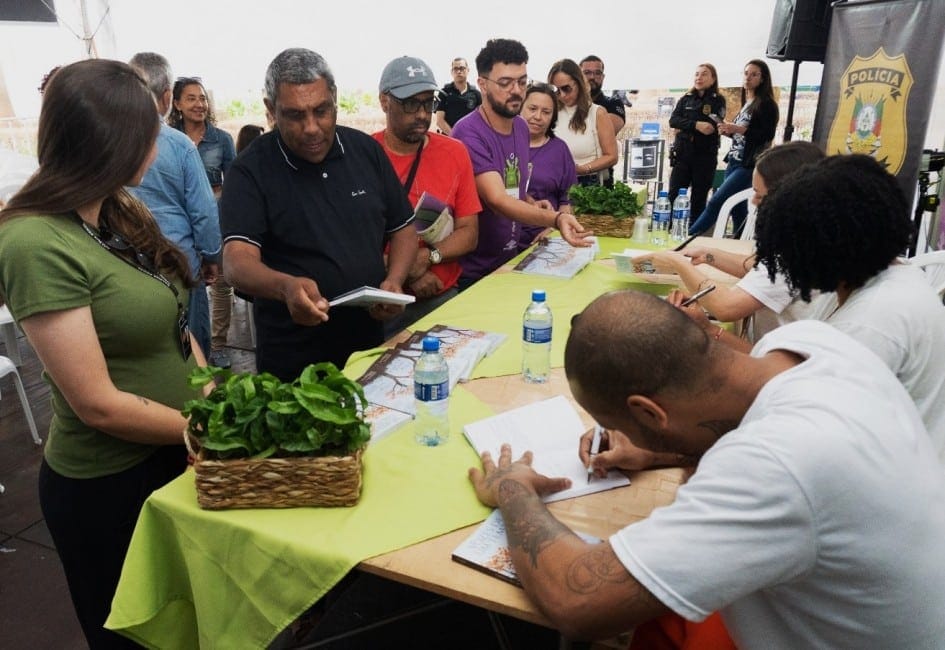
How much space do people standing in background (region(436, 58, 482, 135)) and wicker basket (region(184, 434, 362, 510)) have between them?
203 inches

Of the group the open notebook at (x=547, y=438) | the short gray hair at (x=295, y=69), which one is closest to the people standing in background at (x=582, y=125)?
the short gray hair at (x=295, y=69)

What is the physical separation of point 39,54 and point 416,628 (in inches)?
255

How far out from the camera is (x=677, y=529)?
34.0 inches

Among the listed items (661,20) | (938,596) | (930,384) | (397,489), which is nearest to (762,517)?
(938,596)

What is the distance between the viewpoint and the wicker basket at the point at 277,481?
1171 mm

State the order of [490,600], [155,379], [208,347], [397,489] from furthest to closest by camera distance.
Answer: [208,347] < [155,379] < [397,489] < [490,600]

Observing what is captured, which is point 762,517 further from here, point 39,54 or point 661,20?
point 39,54

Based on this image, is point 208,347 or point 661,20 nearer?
point 208,347

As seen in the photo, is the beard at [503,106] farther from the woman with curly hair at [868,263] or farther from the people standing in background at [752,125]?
the people standing in background at [752,125]

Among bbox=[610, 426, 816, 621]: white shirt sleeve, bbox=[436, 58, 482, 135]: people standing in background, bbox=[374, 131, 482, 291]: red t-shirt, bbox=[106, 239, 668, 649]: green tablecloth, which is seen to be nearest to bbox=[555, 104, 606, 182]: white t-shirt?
bbox=[436, 58, 482, 135]: people standing in background

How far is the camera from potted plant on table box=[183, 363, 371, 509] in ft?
3.84

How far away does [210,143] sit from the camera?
443 cm

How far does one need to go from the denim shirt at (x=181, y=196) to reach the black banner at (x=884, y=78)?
12.8ft

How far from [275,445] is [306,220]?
998 mm
